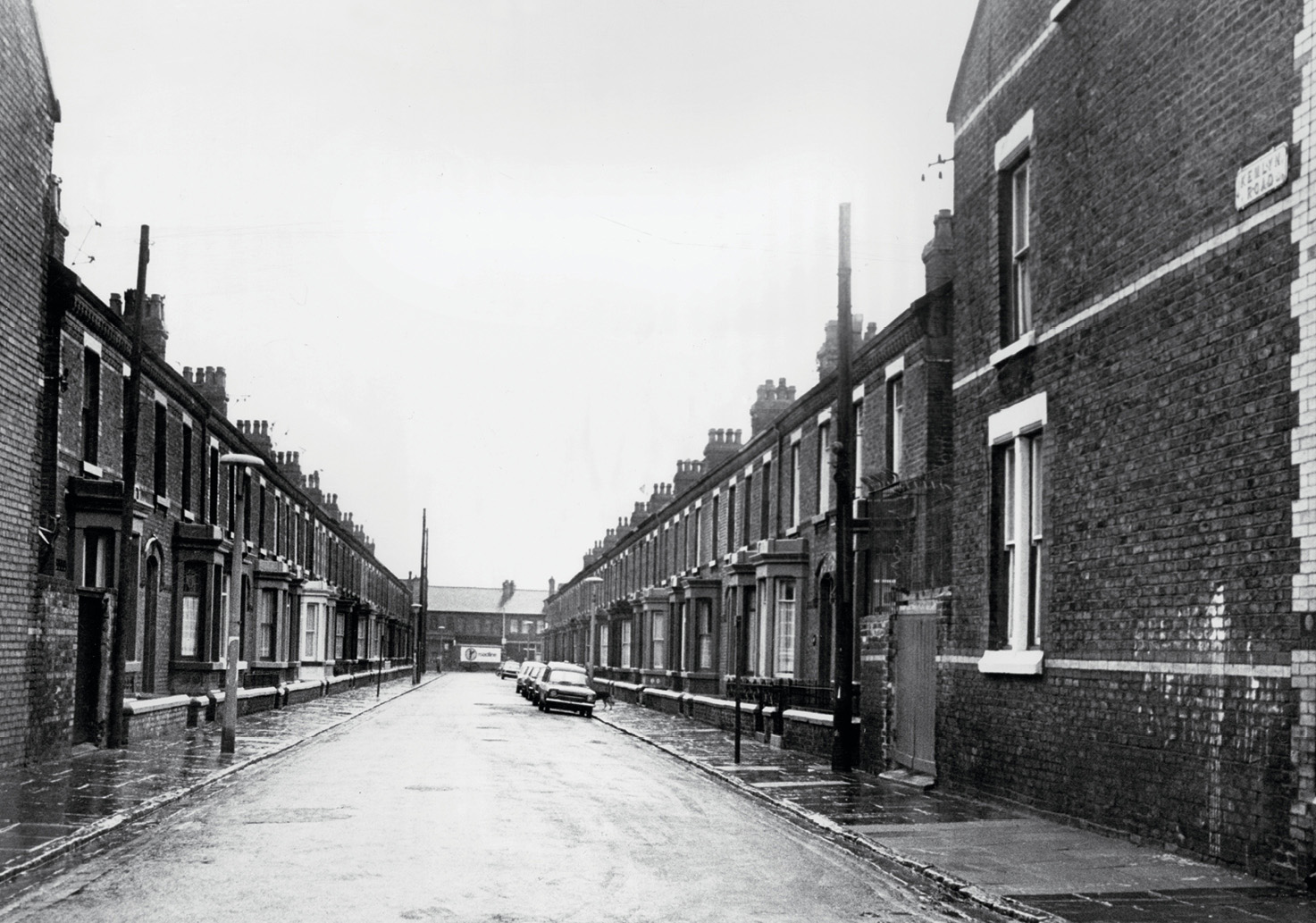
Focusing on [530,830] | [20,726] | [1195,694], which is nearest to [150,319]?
[20,726]

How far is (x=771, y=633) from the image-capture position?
3212cm

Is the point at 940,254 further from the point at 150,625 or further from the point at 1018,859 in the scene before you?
the point at 150,625

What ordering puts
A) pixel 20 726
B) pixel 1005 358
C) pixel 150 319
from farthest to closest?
1. pixel 150 319
2. pixel 20 726
3. pixel 1005 358

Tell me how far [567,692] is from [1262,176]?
111 feet

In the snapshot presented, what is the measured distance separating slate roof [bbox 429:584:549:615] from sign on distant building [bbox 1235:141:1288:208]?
136160 mm

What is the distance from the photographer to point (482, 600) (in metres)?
150

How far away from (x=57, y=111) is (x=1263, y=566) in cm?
1753

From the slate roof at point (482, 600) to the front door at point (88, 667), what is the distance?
123 m

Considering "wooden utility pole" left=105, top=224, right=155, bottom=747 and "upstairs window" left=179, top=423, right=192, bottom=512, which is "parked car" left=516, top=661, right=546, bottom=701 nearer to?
"upstairs window" left=179, top=423, right=192, bottom=512

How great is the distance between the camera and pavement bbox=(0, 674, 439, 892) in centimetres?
1212

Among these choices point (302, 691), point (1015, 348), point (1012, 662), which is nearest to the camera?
point (1012, 662)

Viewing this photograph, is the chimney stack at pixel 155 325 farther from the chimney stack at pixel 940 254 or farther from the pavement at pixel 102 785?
the chimney stack at pixel 940 254

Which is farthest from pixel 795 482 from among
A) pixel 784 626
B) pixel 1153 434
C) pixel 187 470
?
pixel 1153 434

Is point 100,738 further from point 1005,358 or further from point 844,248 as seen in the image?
point 1005,358
